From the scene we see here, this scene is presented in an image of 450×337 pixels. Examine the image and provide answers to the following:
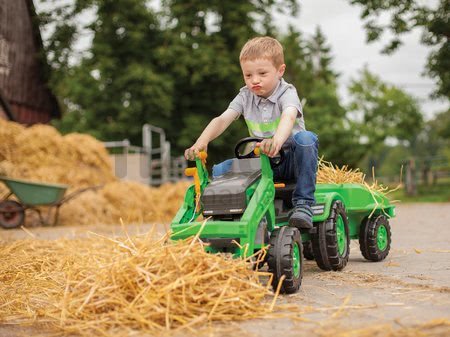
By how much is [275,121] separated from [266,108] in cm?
11

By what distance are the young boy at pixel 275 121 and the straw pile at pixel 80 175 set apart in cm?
820

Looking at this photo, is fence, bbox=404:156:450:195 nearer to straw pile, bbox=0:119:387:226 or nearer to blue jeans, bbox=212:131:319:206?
straw pile, bbox=0:119:387:226

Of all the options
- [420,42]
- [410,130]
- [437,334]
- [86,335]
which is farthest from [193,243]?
[410,130]

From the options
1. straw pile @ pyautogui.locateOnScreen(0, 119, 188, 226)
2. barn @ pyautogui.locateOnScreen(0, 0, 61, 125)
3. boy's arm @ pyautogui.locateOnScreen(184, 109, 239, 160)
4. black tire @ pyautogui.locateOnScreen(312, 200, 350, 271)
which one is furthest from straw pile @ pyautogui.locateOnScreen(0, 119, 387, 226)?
boy's arm @ pyautogui.locateOnScreen(184, 109, 239, 160)

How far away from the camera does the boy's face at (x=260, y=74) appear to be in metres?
4.27

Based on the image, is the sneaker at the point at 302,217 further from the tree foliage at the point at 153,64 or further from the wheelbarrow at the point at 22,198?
the tree foliage at the point at 153,64

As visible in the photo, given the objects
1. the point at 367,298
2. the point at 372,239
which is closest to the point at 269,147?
the point at 367,298

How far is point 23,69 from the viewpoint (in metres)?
21.7

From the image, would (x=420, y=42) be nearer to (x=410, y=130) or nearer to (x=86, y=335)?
(x=86, y=335)

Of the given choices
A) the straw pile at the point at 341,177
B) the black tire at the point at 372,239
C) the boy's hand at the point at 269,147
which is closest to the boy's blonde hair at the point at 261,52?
the boy's hand at the point at 269,147

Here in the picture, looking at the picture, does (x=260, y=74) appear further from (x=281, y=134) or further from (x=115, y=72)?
(x=115, y=72)

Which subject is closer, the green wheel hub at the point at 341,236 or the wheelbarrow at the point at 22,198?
the green wheel hub at the point at 341,236

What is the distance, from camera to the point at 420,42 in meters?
21.3

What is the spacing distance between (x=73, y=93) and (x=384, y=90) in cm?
3104
